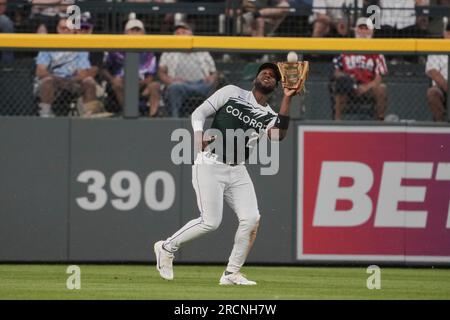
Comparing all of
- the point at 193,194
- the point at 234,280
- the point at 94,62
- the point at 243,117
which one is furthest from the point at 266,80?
the point at 94,62

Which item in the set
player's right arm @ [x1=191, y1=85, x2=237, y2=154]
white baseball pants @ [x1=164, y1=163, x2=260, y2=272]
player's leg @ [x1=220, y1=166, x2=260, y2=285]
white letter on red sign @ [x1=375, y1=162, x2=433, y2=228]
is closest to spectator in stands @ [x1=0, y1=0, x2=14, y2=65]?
player's right arm @ [x1=191, y1=85, x2=237, y2=154]

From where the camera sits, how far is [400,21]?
1445 centimetres

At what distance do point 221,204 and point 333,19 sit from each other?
438cm

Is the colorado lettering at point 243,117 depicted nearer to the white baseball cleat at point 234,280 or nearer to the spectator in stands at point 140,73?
the white baseball cleat at point 234,280

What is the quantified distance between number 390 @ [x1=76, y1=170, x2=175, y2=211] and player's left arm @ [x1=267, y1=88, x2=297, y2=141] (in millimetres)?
2638

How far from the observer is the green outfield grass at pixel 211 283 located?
384 inches

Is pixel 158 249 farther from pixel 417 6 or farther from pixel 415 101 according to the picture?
pixel 417 6

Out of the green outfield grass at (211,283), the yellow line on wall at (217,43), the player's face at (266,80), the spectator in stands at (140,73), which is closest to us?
the green outfield grass at (211,283)

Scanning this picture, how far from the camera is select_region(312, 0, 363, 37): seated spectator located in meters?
14.2

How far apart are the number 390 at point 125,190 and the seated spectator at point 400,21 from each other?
137 inches

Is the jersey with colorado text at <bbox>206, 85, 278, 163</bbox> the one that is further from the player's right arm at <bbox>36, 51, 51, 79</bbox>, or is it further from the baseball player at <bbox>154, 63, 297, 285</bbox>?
the player's right arm at <bbox>36, 51, 51, 79</bbox>

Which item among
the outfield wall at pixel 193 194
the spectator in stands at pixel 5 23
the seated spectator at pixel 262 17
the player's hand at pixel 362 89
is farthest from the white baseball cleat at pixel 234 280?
the spectator in stands at pixel 5 23

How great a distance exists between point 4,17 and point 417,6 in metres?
5.12

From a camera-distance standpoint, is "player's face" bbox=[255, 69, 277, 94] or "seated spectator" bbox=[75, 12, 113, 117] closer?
"player's face" bbox=[255, 69, 277, 94]
